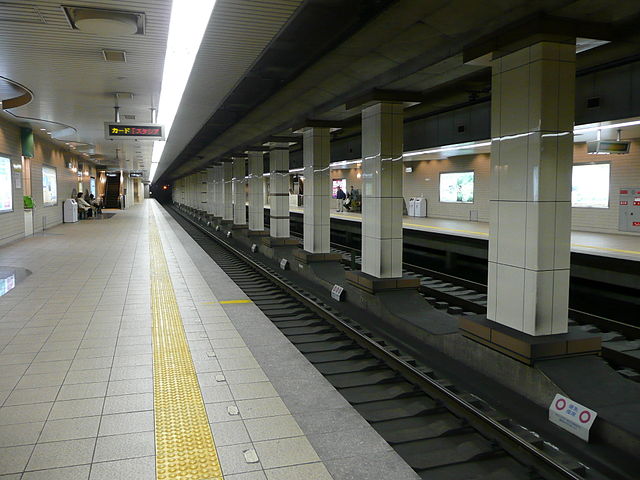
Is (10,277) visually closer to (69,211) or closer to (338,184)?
(69,211)

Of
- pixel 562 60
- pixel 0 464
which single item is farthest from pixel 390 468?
pixel 562 60

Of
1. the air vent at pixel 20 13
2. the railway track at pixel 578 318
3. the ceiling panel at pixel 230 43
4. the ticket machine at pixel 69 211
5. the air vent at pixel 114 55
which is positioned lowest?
the railway track at pixel 578 318

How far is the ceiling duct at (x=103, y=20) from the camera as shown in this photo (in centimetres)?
541

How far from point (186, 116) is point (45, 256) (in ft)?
15.9

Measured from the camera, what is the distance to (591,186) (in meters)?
14.4

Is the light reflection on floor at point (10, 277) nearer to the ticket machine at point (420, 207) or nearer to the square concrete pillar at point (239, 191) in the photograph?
the square concrete pillar at point (239, 191)

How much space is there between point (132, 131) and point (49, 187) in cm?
1158

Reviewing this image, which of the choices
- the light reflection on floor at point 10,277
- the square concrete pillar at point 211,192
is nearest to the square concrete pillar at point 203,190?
the square concrete pillar at point 211,192

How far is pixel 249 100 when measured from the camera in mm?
10086

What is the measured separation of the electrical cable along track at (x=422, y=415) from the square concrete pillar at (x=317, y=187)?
3.79 m

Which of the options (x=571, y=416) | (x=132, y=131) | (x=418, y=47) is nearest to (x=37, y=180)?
(x=132, y=131)

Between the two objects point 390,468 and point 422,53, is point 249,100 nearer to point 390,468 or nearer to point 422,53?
point 422,53

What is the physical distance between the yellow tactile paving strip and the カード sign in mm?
2560

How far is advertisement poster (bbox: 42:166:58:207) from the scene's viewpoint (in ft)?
64.6
